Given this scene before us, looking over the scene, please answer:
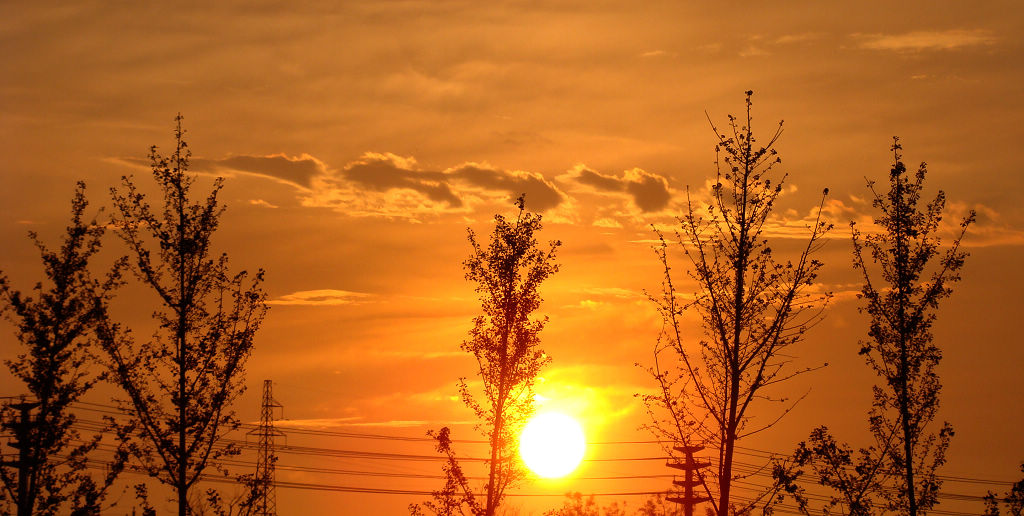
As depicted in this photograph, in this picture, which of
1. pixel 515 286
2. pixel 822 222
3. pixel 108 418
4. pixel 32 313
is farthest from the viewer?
pixel 515 286

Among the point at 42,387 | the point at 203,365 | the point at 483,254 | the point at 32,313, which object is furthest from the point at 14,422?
the point at 483,254

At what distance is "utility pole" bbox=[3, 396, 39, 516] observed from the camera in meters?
32.7

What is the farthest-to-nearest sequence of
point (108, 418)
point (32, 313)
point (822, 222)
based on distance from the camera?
point (32, 313), point (108, 418), point (822, 222)

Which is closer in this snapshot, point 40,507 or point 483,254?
point 40,507

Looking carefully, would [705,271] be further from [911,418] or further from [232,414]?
[232,414]

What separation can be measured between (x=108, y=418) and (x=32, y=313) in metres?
8.66

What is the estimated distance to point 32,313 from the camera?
32500mm

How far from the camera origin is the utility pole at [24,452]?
32719mm

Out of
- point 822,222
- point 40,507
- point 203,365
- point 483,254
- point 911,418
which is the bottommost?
point 40,507

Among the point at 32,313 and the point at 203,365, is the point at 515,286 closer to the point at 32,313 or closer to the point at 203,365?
the point at 203,365

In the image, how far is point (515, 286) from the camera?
3759 centimetres

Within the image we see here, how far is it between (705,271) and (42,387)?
24.4m

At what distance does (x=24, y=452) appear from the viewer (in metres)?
33.3

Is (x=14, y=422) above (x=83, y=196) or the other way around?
the other way around
